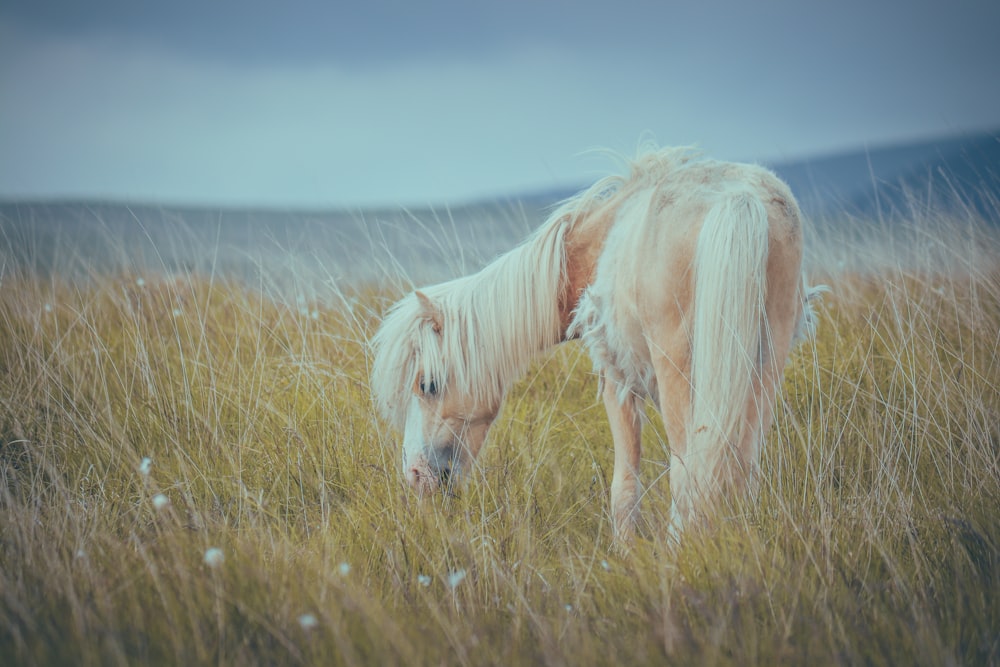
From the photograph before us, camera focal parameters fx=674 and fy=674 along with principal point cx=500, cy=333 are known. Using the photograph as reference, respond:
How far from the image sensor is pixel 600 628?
1741mm

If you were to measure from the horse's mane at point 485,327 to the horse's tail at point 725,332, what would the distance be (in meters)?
0.78

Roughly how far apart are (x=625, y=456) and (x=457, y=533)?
851 millimetres

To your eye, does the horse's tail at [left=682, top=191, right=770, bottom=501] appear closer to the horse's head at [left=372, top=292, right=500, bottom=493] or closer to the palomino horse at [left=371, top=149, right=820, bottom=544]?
the palomino horse at [left=371, top=149, right=820, bottom=544]

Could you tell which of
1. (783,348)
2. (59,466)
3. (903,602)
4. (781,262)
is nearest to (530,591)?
(903,602)

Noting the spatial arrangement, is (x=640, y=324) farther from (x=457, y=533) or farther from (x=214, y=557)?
(x=214, y=557)

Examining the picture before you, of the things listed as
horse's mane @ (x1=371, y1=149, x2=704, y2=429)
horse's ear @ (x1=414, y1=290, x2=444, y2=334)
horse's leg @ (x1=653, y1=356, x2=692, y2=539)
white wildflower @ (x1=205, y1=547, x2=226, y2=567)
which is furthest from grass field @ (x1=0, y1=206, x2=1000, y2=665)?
horse's ear @ (x1=414, y1=290, x2=444, y2=334)

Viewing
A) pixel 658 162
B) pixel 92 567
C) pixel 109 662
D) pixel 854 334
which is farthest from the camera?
pixel 854 334

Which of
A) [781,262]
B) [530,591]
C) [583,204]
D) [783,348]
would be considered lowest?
[530,591]

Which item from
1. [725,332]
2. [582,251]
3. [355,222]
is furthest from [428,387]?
[355,222]

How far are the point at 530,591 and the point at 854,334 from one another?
2772 mm

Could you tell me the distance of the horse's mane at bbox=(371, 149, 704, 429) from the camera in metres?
2.88

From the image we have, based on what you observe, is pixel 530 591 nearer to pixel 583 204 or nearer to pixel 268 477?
pixel 268 477

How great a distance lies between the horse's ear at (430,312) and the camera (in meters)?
2.80

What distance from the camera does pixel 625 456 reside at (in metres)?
2.85
